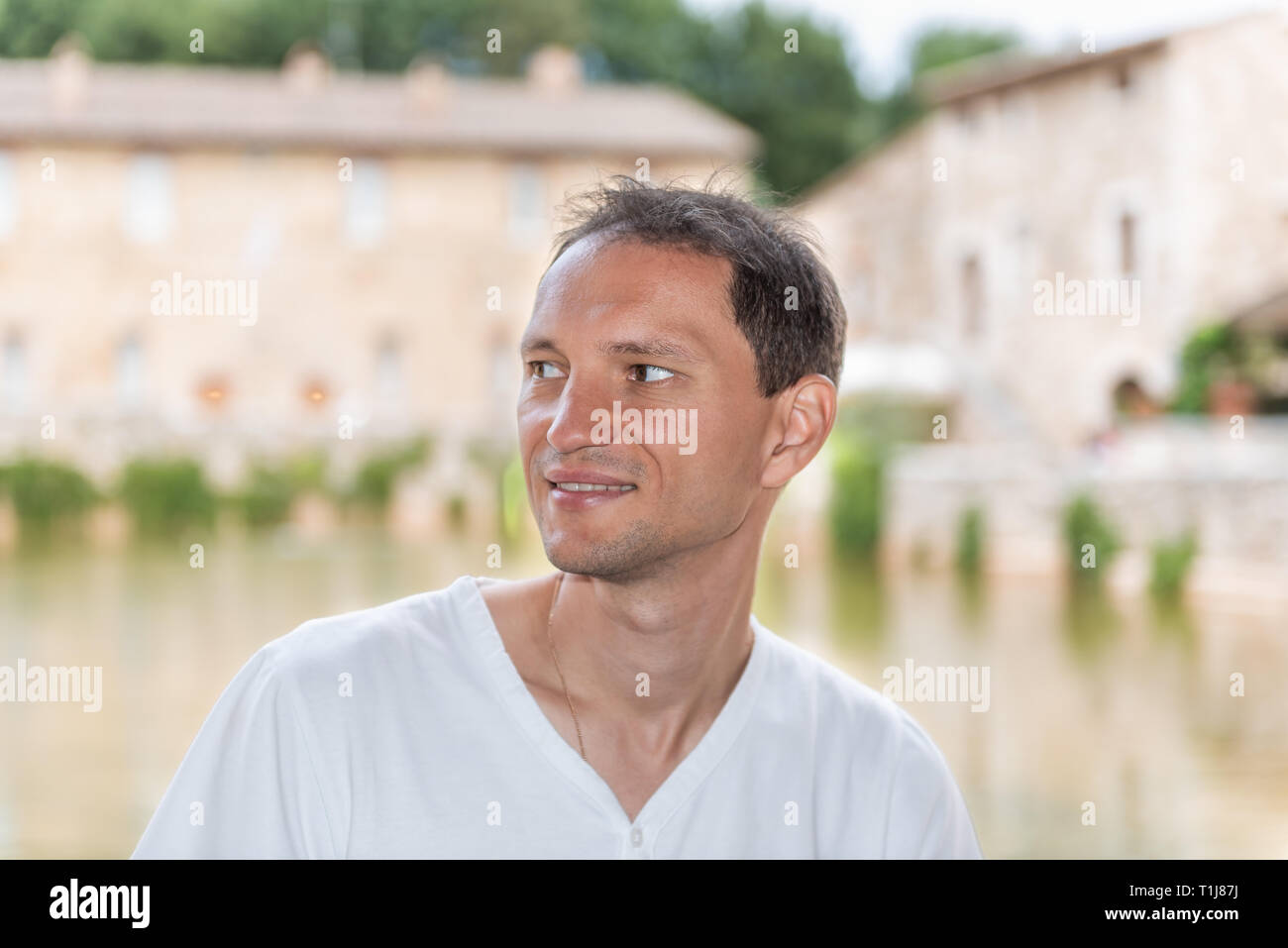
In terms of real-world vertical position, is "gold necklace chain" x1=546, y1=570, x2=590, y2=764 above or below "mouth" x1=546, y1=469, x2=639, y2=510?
below

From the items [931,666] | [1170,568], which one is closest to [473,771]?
[931,666]

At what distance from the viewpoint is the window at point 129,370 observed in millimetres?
13641

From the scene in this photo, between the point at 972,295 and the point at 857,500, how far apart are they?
6652 mm

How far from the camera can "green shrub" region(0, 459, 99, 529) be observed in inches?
435

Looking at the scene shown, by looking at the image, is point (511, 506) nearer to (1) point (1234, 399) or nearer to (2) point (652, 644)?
(1) point (1234, 399)

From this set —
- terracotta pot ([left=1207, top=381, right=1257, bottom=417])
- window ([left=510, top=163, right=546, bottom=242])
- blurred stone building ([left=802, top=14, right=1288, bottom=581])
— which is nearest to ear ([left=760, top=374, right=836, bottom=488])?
blurred stone building ([left=802, top=14, right=1288, bottom=581])

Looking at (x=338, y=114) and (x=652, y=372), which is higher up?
(x=338, y=114)

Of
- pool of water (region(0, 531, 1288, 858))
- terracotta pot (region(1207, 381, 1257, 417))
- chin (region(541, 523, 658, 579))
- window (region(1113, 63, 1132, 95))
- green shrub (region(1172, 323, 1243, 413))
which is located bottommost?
pool of water (region(0, 531, 1288, 858))

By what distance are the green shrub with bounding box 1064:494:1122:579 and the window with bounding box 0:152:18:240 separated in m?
10.4

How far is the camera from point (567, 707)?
1.05 metres

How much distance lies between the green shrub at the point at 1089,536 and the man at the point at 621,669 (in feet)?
24.4

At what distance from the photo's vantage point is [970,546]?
8.89 meters

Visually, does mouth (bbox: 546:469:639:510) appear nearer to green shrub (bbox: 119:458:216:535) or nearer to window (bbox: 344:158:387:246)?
green shrub (bbox: 119:458:216:535)

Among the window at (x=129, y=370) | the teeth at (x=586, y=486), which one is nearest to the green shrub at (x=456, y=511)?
the window at (x=129, y=370)
